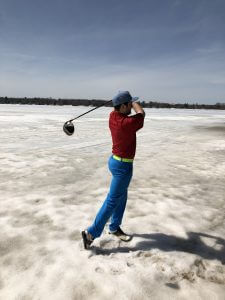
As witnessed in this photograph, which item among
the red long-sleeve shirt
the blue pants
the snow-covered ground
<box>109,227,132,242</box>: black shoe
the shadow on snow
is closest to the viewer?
the snow-covered ground

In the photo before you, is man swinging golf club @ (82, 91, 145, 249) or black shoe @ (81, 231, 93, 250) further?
black shoe @ (81, 231, 93, 250)

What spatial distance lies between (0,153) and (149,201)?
5802 mm

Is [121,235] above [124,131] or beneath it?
beneath

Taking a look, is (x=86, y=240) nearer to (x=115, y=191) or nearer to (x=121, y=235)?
(x=121, y=235)

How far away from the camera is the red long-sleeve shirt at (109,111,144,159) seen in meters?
3.29

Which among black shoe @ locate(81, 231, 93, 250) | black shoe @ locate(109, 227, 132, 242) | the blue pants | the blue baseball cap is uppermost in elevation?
the blue baseball cap

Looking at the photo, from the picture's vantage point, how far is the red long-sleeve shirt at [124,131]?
3.29 metres

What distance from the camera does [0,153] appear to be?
916cm

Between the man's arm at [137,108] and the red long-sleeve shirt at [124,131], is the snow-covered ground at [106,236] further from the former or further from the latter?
the man's arm at [137,108]

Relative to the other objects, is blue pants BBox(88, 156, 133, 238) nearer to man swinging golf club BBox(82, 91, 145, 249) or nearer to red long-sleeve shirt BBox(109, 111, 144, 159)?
man swinging golf club BBox(82, 91, 145, 249)

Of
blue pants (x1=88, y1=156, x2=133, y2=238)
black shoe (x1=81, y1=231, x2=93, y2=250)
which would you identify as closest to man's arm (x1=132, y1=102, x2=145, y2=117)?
blue pants (x1=88, y1=156, x2=133, y2=238)

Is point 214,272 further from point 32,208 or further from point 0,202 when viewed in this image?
point 0,202

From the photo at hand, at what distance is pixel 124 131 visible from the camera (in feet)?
11.1

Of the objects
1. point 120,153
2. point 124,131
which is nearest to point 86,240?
point 120,153
